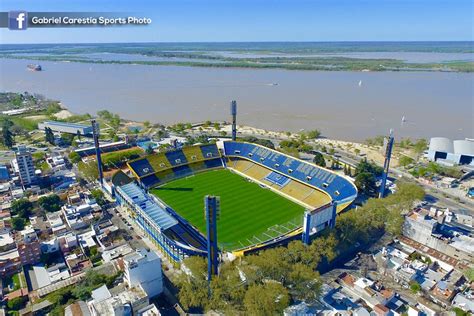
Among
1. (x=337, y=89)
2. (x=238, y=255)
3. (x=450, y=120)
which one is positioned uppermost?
(x=337, y=89)

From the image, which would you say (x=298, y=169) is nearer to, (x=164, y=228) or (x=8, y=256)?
(x=164, y=228)

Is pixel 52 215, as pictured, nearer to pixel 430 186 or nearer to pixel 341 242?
pixel 341 242

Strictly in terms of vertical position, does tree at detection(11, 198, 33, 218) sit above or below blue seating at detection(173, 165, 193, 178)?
below

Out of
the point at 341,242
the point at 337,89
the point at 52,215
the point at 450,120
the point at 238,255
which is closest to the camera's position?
the point at 238,255

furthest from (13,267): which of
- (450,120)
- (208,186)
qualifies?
(450,120)

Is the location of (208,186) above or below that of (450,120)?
below

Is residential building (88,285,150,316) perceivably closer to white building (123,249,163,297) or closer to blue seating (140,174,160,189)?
white building (123,249,163,297)

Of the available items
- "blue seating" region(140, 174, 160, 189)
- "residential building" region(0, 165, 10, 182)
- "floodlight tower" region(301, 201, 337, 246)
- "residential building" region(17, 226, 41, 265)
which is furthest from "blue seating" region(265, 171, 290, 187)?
"residential building" region(0, 165, 10, 182)
